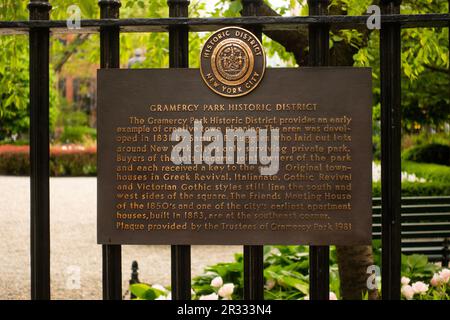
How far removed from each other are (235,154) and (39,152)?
1.16 m

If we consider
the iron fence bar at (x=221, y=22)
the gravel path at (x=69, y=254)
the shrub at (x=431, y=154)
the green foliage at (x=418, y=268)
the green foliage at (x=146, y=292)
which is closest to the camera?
the iron fence bar at (x=221, y=22)

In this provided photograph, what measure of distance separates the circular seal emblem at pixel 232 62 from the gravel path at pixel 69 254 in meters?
2.94

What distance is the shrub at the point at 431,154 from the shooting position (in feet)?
56.8

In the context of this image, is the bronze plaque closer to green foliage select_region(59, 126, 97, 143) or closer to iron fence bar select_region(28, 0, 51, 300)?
iron fence bar select_region(28, 0, 51, 300)

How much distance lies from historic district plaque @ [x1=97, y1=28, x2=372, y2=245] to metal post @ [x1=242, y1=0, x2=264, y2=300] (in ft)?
0.36

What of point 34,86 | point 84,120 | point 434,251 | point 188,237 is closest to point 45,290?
point 188,237

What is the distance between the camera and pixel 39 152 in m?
3.53

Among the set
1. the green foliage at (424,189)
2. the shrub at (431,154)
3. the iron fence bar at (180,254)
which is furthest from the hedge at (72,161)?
the iron fence bar at (180,254)

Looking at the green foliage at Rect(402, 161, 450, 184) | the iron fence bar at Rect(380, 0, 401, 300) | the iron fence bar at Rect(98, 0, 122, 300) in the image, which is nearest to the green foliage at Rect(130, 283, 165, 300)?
the iron fence bar at Rect(98, 0, 122, 300)

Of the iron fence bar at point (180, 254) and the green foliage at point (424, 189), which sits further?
the green foliage at point (424, 189)

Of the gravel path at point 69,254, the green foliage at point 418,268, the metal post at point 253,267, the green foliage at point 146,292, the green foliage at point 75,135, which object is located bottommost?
the gravel path at point 69,254

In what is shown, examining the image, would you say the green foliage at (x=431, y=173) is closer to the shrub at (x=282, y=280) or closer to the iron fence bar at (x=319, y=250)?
the shrub at (x=282, y=280)

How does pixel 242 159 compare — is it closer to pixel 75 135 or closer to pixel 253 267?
pixel 253 267
